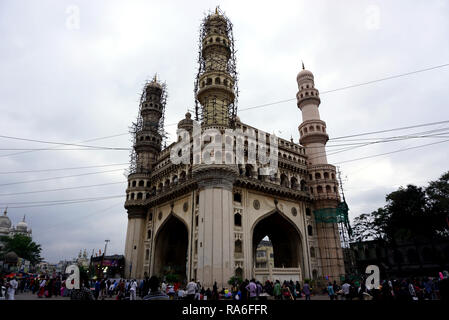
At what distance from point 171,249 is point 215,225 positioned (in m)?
14.2

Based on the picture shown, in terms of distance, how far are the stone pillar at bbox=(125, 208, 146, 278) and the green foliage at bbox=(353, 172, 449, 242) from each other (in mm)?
39819

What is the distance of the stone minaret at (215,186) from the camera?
78.5 feet

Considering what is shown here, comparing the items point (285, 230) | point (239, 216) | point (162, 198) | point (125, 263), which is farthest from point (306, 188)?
point (125, 263)

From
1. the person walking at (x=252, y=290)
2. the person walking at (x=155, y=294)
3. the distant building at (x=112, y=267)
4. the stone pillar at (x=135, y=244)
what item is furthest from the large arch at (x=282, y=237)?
the person walking at (x=155, y=294)

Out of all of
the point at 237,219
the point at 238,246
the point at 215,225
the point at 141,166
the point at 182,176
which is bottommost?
the point at 238,246

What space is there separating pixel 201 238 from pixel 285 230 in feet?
45.3

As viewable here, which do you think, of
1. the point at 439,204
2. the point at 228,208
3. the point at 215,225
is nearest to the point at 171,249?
the point at 215,225

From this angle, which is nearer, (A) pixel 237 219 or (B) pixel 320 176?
(A) pixel 237 219

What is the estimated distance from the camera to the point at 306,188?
3700 cm

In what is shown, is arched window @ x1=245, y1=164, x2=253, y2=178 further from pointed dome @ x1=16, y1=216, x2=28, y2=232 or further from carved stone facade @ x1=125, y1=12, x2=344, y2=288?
pointed dome @ x1=16, y1=216, x2=28, y2=232

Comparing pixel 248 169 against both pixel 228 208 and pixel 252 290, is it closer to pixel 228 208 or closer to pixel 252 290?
pixel 228 208

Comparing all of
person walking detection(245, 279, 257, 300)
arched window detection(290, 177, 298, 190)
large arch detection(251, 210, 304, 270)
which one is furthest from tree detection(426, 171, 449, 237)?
person walking detection(245, 279, 257, 300)

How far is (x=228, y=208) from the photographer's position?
85.6 feet

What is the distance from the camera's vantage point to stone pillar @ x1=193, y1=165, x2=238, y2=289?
23656mm
